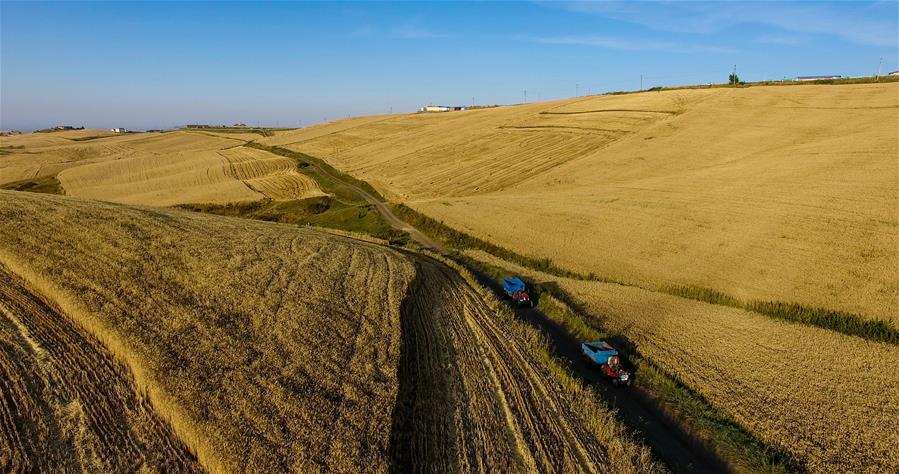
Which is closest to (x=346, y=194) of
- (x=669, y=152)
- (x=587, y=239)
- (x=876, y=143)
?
(x=587, y=239)

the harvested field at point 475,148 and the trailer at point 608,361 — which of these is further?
the harvested field at point 475,148

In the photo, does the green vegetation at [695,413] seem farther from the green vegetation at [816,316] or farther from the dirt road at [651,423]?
the green vegetation at [816,316]

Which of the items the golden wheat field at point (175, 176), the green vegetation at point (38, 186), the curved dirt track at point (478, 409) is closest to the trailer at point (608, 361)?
the curved dirt track at point (478, 409)

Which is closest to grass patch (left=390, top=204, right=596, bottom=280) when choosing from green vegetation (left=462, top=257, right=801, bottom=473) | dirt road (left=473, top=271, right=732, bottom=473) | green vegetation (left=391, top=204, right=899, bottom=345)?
green vegetation (left=391, top=204, right=899, bottom=345)

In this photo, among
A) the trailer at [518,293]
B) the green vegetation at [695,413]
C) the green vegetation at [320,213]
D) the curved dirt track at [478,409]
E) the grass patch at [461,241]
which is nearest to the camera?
the curved dirt track at [478,409]

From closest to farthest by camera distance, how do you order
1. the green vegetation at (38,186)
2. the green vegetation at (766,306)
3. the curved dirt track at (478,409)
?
the curved dirt track at (478,409) → the green vegetation at (766,306) → the green vegetation at (38,186)

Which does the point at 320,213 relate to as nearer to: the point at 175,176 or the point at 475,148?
the point at 475,148

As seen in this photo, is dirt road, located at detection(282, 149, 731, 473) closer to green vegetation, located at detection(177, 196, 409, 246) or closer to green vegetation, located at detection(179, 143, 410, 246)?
green vegetation, located at detection(179, 143, 410, 246)
